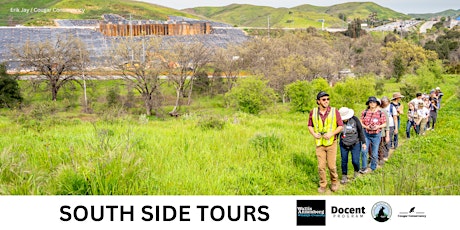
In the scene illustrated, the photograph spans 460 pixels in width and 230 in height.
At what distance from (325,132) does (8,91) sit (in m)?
37.8

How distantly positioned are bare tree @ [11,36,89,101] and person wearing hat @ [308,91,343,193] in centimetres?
3945

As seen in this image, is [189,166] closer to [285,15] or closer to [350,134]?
[350,134]

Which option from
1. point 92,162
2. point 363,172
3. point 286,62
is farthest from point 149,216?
point 286,62

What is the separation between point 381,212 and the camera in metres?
4.36

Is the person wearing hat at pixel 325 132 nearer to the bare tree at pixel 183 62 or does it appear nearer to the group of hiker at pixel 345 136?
the group of hiker at pixel 345 136

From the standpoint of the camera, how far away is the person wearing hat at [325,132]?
18.6ft

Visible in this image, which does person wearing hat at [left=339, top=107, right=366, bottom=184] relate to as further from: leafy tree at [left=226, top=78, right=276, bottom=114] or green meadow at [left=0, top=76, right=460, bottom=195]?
leafy tree at [left=226, top=78, right=276, bottom=114]

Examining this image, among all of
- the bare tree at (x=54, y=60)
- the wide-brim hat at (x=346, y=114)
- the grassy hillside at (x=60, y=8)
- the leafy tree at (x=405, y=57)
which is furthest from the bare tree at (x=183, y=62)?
the grassy hillside at (x=60, y=8)

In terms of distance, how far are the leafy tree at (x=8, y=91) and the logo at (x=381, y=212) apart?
36.8m

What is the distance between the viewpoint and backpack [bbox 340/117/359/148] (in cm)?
617

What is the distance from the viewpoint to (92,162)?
4.42 m

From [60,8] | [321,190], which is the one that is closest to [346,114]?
[321,190]

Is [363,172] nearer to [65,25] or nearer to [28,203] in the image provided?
[28,203]

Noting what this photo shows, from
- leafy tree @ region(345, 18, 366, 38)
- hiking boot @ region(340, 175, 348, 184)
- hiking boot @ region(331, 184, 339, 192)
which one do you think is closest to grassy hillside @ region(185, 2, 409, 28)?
leafy tree @ region(345, 18, 366, 38)
